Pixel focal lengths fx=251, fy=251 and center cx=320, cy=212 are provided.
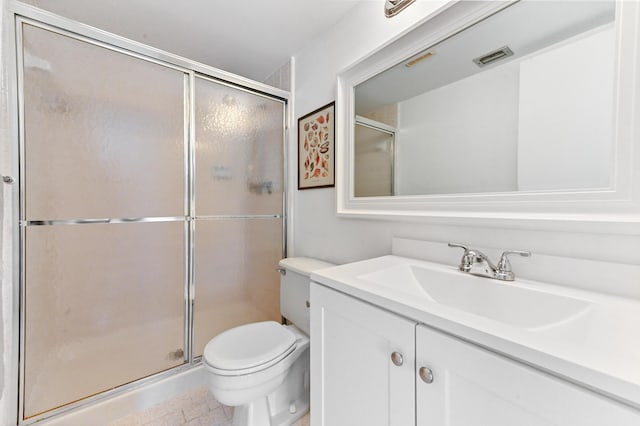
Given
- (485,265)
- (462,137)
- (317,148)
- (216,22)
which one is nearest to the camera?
(485,265)

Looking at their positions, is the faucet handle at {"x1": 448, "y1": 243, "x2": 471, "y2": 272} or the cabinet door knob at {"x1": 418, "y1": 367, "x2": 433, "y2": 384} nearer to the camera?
the cabinet door knob at {"x1": 418, "y1": 367, "x2": 433, "y2": 384}

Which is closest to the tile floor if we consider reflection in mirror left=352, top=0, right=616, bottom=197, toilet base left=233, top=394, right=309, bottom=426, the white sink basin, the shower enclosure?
toilet base left=233, top=394, right=309, bottom=426

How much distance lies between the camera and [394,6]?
1.18 metres

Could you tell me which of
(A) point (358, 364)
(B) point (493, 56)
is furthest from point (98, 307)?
(B) point (493, 56)

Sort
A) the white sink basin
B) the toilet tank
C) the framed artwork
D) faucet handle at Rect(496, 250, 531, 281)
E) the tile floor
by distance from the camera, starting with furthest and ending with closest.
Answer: the framed artwork < the toilet tank < the tile floor < faucet handle at Rect(496, 250, 531, 281) < the white sink basin

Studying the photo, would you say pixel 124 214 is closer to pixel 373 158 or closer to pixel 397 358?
pixel 373 158

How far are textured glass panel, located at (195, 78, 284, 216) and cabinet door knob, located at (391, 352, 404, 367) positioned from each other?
4.55ft

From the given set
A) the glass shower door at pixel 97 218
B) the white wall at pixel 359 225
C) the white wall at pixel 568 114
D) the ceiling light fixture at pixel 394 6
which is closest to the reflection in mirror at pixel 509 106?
the white wall at pixel 568 114

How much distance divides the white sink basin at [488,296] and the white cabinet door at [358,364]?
15 cm

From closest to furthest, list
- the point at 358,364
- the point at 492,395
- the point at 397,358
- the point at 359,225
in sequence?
the point at 492,395 < the point at 397,358 < the point at 358,364 < the point at 359,225

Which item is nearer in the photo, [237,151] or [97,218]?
[97,218]

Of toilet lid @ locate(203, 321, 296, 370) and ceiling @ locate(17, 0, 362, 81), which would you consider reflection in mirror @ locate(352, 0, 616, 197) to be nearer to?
ceiling @ locate(17, 0, 362, 81)

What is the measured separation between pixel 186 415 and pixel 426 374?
4.63 ft

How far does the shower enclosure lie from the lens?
3.78 ft
